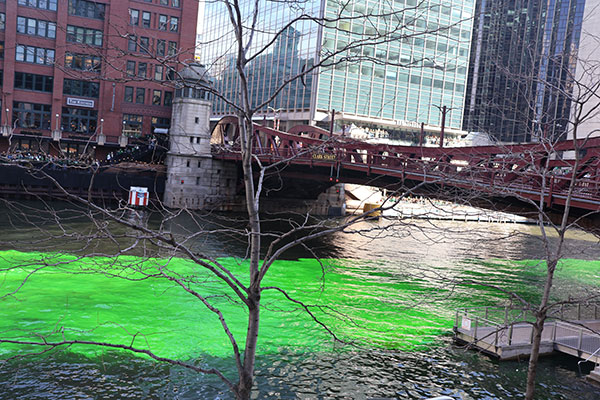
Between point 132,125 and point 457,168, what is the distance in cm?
4709

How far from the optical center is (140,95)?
68.8 meters

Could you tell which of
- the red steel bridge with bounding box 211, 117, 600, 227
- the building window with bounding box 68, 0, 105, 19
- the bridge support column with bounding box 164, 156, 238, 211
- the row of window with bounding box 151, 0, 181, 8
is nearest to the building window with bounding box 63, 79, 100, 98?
the building window with bounding box 68, 0, 105, 19

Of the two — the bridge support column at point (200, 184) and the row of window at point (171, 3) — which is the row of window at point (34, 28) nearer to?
the row of window at point (171, 3)

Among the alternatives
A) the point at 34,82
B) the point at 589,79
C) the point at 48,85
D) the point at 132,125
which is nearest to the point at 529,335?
the point at 589,79

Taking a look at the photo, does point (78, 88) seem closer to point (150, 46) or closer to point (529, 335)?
point (529, 335)

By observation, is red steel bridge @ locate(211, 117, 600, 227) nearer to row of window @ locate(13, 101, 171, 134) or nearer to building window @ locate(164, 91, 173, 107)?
building window @ locate(164, 91, 173, 107)

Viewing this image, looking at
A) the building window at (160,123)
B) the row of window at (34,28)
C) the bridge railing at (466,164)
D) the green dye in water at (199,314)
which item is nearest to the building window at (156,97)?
the building window at (160,123)

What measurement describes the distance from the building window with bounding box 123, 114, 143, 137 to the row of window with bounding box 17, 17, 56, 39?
12.3 meters

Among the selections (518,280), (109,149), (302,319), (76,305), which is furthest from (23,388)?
(109,149)

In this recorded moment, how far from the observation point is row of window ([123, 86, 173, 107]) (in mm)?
68312

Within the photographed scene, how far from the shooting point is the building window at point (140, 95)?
68.6 meters

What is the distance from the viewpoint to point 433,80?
3477 inches

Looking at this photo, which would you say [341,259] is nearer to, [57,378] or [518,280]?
[518,280]

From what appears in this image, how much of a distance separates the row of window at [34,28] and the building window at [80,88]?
5505mm
